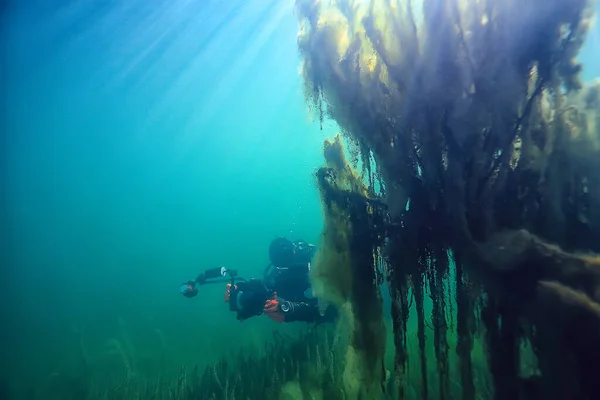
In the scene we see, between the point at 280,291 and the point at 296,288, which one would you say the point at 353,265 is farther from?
the point at 280,291

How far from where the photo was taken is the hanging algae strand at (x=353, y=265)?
2.78m

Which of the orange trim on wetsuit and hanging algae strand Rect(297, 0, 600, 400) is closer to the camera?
hanging algae strand Rect(297, 0, 600, 400)

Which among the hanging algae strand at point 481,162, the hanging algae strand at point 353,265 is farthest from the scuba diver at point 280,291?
the hanging algae strand at point 481,162

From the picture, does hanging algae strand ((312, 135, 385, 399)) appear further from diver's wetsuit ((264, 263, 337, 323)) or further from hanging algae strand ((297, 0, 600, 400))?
diver's wetsuit ((264, 263, 337, 323))

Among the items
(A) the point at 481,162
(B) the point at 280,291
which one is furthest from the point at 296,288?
(A) the point at 481,162

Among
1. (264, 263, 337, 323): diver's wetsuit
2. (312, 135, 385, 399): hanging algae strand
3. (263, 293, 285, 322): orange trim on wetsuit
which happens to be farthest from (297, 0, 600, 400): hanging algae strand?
(264, 263, 337, 323): diver's wetsuit

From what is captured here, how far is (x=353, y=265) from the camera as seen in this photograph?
2812 millimetres

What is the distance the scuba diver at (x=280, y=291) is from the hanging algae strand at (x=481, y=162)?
4.01 meters

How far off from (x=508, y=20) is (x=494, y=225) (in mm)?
1276

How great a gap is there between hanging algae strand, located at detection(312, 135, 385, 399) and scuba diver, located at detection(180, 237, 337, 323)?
3.57m

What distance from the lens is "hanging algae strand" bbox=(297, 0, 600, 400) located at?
1.93 meters

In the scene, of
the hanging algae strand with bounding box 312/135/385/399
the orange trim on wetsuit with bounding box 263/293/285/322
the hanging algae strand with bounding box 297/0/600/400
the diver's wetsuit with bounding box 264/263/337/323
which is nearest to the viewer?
the hanging algae strand with bounding box 297/0/600/400

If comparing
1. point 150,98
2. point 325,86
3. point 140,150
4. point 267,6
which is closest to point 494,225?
point 325,86

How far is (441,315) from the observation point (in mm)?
2553
